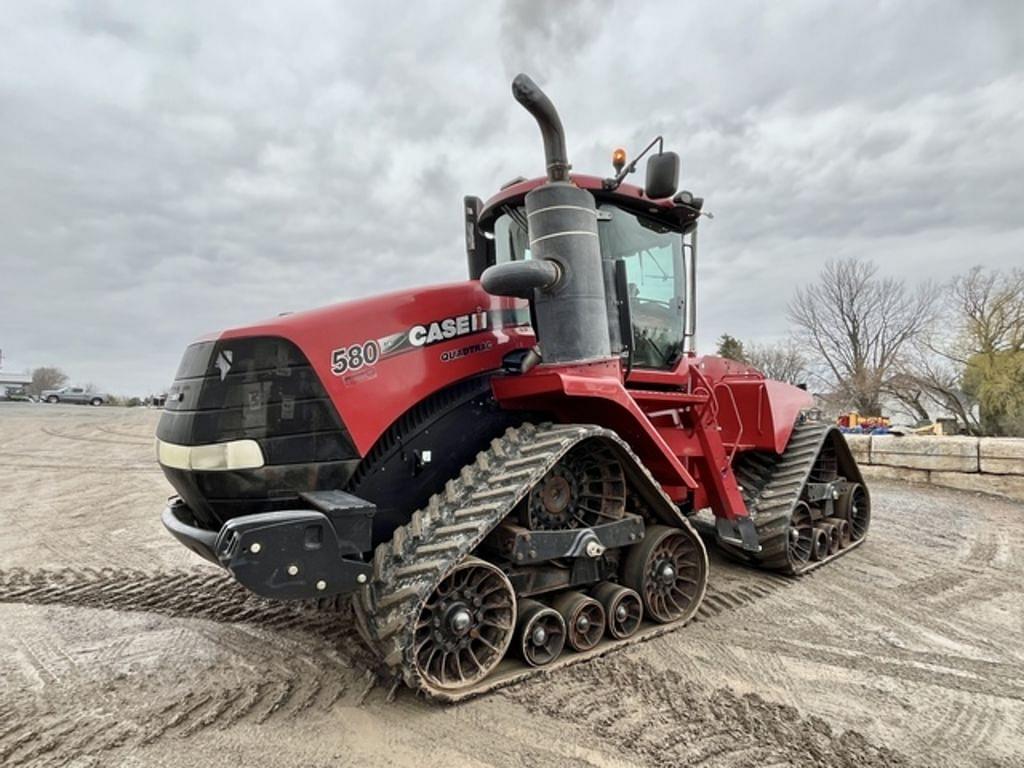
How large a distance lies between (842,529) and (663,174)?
405cm

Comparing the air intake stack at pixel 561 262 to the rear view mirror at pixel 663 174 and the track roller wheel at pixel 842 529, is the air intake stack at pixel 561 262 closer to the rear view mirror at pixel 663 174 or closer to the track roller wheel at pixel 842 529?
the rear view mirror at pixel 663 174

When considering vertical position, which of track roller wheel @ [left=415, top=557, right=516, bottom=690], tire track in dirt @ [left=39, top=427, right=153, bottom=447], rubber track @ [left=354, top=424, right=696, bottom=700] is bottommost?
track roller wheel @ [left=415, top=557, right=516, bottom=690]

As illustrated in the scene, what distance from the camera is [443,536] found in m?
2.91

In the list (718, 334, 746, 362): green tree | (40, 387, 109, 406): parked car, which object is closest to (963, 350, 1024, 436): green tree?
(718, 334, 746, 362): green tree

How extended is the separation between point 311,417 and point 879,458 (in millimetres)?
10321

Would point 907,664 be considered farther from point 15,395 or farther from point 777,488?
point 15,395

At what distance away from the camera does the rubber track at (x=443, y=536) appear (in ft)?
8.86

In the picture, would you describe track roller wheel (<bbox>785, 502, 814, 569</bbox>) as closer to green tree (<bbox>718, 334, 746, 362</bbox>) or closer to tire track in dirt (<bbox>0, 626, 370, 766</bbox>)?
tire track in dirt (<bbox>0, 626, 370, 766</bbox>)

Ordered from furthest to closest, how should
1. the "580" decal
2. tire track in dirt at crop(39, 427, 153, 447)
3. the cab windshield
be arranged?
1. tire track in dirt at crop(39, 427, 153, 447)
2. the cab windshield
3. the "580" decal

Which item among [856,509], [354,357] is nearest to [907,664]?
[856,509]

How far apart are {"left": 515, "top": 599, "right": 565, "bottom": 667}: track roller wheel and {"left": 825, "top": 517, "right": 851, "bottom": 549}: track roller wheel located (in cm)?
369

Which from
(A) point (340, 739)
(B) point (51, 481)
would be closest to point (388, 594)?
(A) point (340, 739)

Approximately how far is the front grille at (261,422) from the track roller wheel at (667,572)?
1.89 m

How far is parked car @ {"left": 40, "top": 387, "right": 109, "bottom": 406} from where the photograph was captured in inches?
2125
